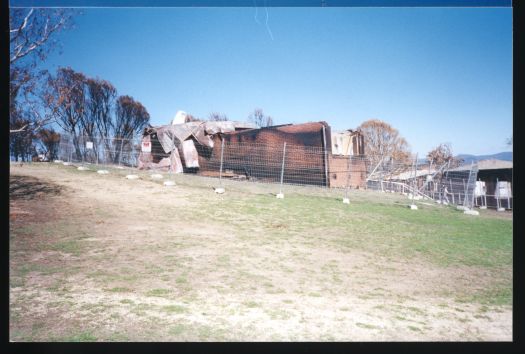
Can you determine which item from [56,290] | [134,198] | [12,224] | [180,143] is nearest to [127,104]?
[180,143]

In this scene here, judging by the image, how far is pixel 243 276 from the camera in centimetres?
371

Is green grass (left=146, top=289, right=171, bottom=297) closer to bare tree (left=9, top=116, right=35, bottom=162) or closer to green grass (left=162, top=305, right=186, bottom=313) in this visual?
green grass (left=162, top=305, right=186, bottom=313)

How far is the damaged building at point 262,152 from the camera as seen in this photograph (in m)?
14.1

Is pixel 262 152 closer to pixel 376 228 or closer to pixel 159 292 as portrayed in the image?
pixel 376 228

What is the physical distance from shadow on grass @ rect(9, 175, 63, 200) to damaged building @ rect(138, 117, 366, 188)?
7176 mm

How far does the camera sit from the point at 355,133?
17.1 metres

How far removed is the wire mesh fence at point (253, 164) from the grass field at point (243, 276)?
6.06m

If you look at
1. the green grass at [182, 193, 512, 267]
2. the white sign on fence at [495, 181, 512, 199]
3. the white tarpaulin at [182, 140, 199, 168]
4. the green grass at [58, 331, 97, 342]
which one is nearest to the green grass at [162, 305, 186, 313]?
the green grass at [58, 331, 97, 342]

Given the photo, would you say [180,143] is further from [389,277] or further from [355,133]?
[389,277]

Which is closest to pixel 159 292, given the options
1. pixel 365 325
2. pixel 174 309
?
pixel 174 309

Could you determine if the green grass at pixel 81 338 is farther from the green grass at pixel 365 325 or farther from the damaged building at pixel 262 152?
the damaged building at pixel 262 152

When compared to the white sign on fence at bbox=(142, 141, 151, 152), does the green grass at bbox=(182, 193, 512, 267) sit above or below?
below

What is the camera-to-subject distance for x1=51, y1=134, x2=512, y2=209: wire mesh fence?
13750mm

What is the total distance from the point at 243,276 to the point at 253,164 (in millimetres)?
10844
